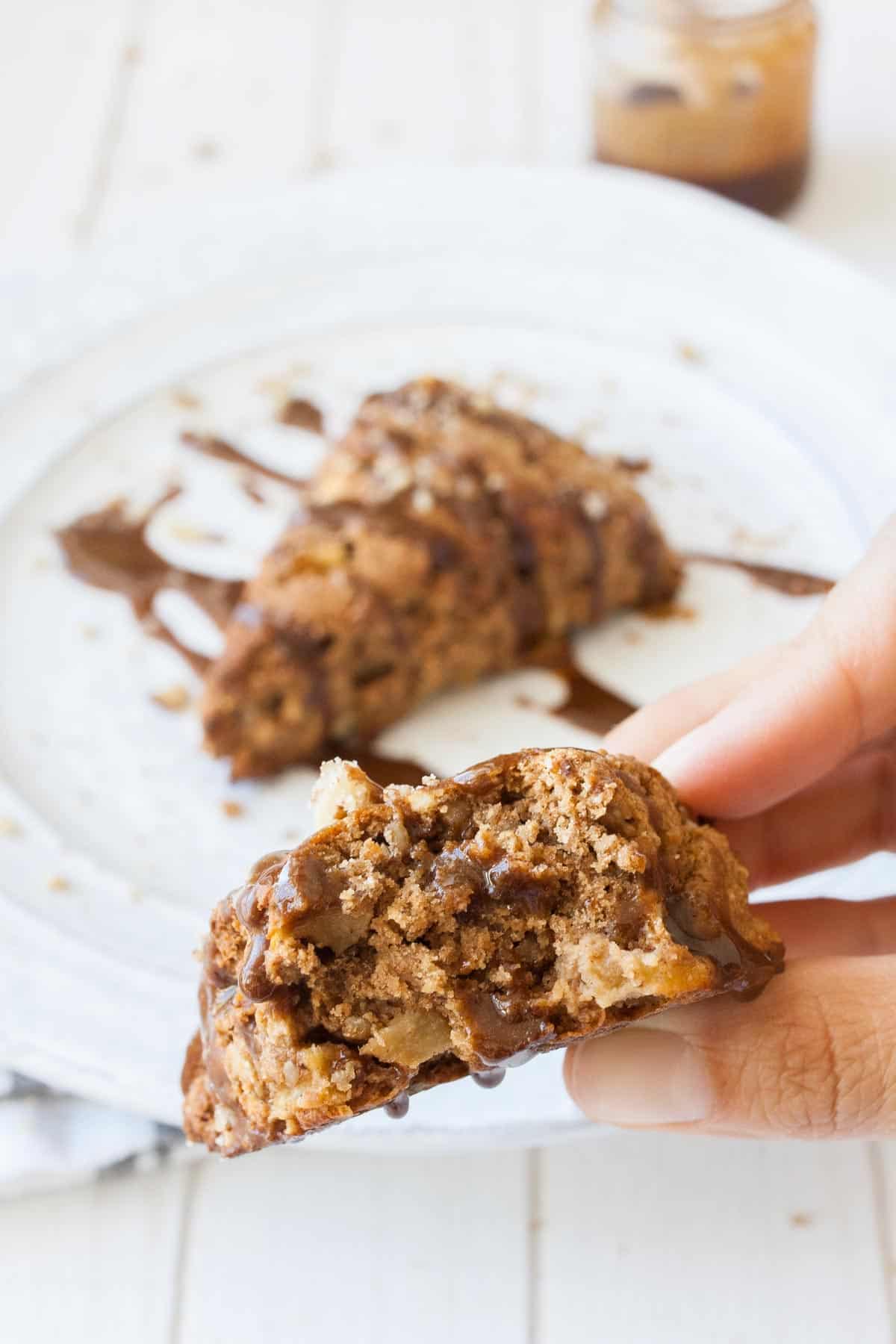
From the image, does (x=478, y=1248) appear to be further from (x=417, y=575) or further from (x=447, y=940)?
(x=417, y=575)

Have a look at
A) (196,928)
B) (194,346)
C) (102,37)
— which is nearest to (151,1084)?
(196,928)

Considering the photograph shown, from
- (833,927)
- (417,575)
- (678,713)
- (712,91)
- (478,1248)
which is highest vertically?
(712,91)

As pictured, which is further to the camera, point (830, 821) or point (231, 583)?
point (231, 583)

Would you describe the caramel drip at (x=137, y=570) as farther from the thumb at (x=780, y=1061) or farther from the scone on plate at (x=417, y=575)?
the thumb at (x=780, y=1061)

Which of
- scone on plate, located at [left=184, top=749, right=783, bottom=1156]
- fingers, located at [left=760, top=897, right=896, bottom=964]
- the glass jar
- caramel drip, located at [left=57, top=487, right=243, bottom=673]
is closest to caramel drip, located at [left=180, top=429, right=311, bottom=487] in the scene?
caramel drip, located at [left=57, top=487, right=243, bottom=673]

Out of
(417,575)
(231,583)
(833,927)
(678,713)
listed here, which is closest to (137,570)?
(231,583)

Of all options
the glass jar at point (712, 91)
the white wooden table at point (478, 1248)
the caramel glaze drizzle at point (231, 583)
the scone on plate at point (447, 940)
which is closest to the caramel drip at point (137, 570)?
the caramel glaze drizzle at point (231, 583)

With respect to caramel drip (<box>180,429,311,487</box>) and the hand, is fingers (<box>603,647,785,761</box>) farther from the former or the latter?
caramel drip (<box>180,429,311,487</box>)
